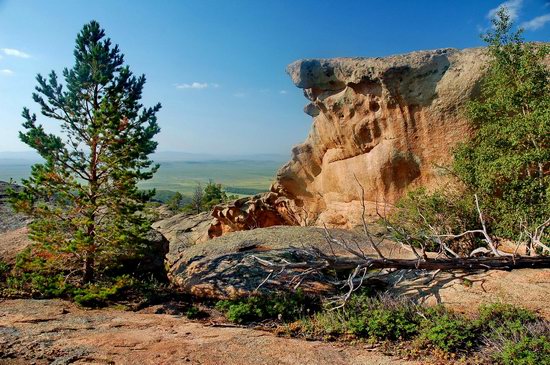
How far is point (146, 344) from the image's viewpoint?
8359mm

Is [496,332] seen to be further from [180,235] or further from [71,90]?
[180,235]

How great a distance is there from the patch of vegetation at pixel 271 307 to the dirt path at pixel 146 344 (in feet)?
2.91

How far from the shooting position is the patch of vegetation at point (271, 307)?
10648 millimetres

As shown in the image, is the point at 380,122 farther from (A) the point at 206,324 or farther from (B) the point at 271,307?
(A) the point at 206,324

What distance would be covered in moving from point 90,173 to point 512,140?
1692cm

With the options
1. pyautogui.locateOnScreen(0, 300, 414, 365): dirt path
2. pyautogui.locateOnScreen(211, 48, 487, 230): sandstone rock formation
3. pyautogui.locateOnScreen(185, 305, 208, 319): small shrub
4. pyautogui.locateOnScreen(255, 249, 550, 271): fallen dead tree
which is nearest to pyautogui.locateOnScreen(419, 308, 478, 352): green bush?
pyautogui.locateOnScreen(0, 300, 414, 365): dirt path

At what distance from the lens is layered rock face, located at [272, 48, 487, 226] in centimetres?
1850

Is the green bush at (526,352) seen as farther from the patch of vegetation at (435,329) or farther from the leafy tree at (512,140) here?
the leafy tree at (512,140)

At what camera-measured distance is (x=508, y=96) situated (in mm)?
15109

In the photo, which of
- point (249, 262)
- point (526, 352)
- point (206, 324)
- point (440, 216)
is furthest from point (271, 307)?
point (440, 216)

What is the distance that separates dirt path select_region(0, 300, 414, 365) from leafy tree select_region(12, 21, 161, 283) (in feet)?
8.98

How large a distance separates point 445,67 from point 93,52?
1680cm

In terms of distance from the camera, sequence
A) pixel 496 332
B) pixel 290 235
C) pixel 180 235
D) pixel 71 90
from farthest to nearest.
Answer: pixel 180 235
pixel 290 235
pixel 71 90
pixel 496 332

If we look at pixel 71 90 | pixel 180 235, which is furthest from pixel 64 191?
pixel 180 235
